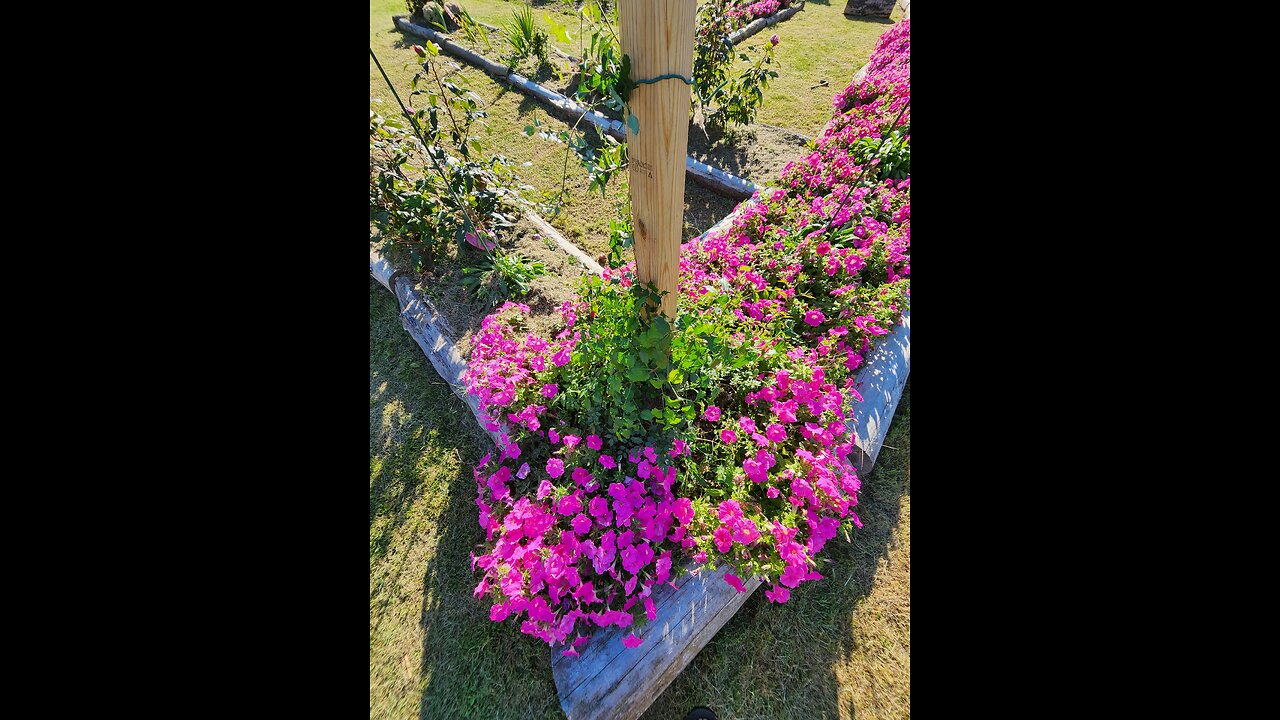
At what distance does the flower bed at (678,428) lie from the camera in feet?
5.56

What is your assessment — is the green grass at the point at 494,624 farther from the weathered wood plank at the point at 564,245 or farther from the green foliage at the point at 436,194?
the weathered wood plank at the point at 564,245

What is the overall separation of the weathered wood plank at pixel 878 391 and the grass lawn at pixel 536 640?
0.34 metres

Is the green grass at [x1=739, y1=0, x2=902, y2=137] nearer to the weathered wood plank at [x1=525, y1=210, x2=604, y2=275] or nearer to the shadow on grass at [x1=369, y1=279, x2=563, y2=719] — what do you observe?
the weathered wood plank at [x1=525, y1=210, x2=604, y2=275]

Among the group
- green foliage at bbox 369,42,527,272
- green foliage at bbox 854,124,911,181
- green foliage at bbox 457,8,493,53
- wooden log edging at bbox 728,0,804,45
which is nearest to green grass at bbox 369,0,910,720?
green foliage at bbox 369,42,527,272

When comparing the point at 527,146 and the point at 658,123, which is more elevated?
the point at 658,123

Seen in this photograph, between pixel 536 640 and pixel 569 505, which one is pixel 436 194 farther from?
pixel 536 640

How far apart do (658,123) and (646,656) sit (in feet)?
5.88

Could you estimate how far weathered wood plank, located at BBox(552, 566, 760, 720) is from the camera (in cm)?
162

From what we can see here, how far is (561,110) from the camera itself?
4730 millimetres

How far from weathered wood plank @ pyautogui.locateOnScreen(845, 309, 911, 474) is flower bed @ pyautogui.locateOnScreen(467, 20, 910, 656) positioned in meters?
0.10

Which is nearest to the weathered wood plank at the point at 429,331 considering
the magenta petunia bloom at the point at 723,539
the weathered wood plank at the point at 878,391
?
the magenta petunia bloom at the point at 723,539

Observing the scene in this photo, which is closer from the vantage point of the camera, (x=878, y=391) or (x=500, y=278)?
(x=878, y=391)

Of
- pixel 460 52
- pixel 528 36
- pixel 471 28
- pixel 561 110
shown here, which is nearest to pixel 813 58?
pixel 561 110

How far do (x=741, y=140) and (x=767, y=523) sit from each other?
3769 millimetres
